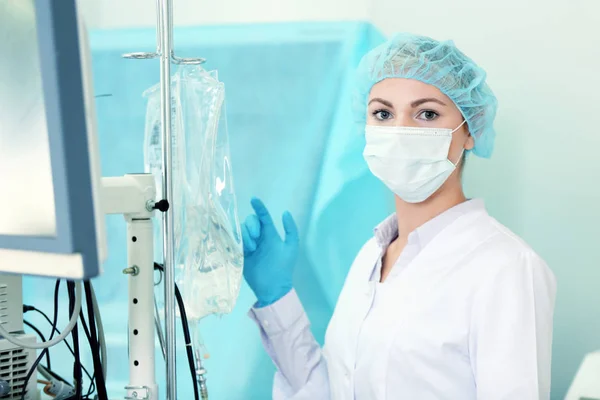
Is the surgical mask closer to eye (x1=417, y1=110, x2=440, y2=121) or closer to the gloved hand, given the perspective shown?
eye (x1=417, y1=110, x2=440, y2=121)

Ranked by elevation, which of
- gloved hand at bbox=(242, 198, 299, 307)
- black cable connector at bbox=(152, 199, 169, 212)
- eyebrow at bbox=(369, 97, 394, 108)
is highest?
eyebrow at bbox=(369, 97, 394, 108)

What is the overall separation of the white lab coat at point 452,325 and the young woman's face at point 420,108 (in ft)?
0.62

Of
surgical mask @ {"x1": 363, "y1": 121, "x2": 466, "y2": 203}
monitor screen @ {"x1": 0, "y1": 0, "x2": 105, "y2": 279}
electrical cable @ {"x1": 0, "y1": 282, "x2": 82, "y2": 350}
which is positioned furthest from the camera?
surgical mask @ {"x1": 363, "y1": 121, "x2": 466, "y2": 203}

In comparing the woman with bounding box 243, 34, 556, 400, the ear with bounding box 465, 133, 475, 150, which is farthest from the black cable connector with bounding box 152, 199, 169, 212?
the ear with bounding box 465, 133, 475, 150

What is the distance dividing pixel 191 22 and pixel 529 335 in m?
1.38

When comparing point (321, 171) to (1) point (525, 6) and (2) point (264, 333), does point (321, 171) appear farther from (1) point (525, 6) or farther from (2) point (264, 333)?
(1) point (525, 6)

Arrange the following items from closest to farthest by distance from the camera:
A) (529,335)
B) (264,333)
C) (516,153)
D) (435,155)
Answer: (529,335) < (435,155) < (264,333) < (516,153)

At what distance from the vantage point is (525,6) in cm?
173

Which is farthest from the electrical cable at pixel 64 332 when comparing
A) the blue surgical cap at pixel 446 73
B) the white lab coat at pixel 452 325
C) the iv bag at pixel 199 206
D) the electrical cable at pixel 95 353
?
the blue surgical cap at pixel 446 73

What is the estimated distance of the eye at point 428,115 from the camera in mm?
1448

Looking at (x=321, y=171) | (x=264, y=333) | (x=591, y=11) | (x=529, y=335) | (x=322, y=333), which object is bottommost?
(x=322, y=333)

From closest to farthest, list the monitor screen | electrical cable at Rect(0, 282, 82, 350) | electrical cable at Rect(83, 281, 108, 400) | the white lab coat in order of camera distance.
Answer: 1. the monitor screen
2. electrical cable at Rect(0, 282, 82, 350)
3. electrical cable at Rect(83, 281, 108, 400)
4. the white lab coat

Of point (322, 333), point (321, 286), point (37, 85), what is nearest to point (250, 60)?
point (321, 286)

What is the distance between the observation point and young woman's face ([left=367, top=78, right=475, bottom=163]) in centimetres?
144
